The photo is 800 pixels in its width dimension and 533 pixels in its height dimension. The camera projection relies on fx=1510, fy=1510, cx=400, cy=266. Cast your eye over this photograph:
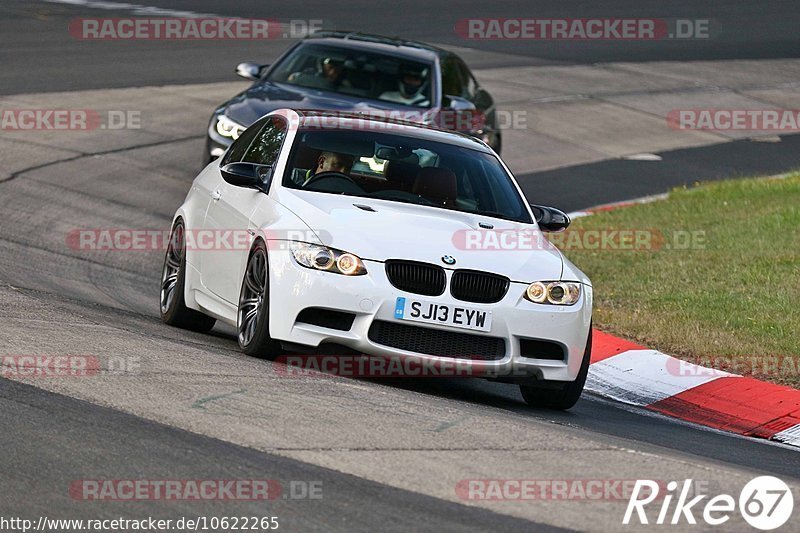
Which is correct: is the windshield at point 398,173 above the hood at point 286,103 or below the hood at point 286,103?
above

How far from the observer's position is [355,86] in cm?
1544

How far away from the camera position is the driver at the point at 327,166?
9.40 metres

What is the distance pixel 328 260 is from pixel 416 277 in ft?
1.62

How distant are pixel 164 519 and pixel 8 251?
281 inches

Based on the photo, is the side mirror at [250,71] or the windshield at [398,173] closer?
the windshield at [398,173]

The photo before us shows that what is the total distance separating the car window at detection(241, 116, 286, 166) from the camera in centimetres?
982

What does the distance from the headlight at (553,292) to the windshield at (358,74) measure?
689 centimetres

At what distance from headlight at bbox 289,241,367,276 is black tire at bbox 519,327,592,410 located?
4.38 ft

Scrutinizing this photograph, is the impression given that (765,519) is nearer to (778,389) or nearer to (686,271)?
(778,389)
